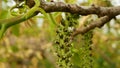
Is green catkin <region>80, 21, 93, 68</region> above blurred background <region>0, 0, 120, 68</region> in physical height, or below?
below

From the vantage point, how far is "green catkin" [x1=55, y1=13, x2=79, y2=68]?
887 millimetres

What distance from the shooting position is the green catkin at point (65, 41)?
Result: 34.9 inches

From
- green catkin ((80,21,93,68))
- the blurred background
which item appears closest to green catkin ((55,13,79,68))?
green catkin ((80,21,93,68))

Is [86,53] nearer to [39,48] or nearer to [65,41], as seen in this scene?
[65,41]

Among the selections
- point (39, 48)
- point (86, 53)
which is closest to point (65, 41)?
point (86, 53)

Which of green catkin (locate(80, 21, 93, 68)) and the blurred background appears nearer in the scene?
green catkin (locate(80, 21, 93, 68))

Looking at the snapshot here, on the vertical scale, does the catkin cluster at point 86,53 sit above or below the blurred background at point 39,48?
below

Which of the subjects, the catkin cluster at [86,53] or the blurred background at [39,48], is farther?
the blurred background at [39,48]

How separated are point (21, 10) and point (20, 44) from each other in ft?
7.48

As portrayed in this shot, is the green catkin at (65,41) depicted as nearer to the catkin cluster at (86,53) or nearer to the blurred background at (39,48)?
the catkin cluster at (86,53)

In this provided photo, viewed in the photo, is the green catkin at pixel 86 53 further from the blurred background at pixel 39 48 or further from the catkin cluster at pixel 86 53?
the blurred background at pixel 39 48

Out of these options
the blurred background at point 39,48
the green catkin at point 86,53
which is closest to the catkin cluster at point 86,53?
the green catkin at point 86,53

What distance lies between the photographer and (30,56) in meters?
3.24

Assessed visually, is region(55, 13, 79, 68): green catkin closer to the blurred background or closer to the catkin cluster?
the catkin cluster
